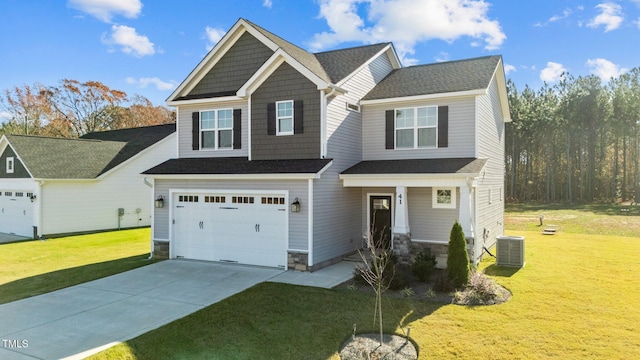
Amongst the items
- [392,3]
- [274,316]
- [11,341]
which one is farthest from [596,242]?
[11,341]

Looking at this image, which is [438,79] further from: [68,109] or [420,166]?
[68,109]

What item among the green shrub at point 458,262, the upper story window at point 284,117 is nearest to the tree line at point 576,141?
the upper story window at point 284,117

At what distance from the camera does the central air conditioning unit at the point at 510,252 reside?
12.5 meters

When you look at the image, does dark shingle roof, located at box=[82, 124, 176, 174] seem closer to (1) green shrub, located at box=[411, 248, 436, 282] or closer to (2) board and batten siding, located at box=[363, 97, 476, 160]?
(2) board and batten siding, located at box=[363, 97, 476, 160]

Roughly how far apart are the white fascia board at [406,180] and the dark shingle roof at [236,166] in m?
1.23

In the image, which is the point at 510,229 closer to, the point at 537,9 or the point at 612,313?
the point at 537,9

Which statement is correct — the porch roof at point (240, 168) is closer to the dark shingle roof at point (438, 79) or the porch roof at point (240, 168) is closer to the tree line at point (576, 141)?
the dark shingle roof at point (438, 79)

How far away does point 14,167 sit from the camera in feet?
68.2

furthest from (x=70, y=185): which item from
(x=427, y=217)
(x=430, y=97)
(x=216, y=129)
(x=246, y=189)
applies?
(x=430, y=97)

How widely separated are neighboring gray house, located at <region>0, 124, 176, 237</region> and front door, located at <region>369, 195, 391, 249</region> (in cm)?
1569

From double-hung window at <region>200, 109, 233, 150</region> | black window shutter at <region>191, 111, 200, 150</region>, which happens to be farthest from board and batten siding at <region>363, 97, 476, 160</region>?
black window shutter at <region>191, 111, 200, 150</region>

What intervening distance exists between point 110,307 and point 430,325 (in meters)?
7.06

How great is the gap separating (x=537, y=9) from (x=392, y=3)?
6.58 m

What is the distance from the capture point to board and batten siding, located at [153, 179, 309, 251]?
12078mm
